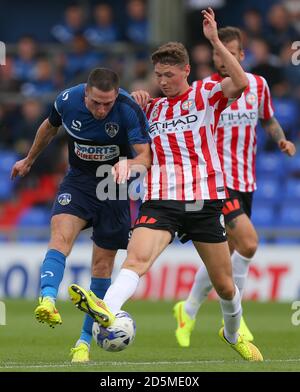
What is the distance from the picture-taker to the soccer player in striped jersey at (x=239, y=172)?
10703 mm

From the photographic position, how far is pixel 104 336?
7.74 m

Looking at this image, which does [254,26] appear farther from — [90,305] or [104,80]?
[90,305]

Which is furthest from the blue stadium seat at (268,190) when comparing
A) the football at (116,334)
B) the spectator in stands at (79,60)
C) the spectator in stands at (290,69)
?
the football at (116,334)

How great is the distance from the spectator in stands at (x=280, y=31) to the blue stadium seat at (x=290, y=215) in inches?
100

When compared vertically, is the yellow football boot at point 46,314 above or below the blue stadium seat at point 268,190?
below

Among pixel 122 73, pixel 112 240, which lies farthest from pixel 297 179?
pixel 112 240

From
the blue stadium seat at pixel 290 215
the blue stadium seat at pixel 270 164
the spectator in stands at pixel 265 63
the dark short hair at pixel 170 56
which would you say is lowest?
the blue stadium seat at pixel 290 215

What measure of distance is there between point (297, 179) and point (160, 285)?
128 inches

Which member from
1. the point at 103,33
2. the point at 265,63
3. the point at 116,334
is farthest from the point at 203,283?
the point at 103,33

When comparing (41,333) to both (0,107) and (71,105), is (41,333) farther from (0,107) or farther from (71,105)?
(0,107)

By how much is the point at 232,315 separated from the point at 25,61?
11968 millimetres

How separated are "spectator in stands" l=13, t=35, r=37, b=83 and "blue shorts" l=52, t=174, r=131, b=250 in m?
11.2

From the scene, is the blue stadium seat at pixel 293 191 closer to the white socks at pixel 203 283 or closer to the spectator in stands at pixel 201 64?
the spectator in stands at pixel 201 64

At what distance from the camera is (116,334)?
25.3 feet
